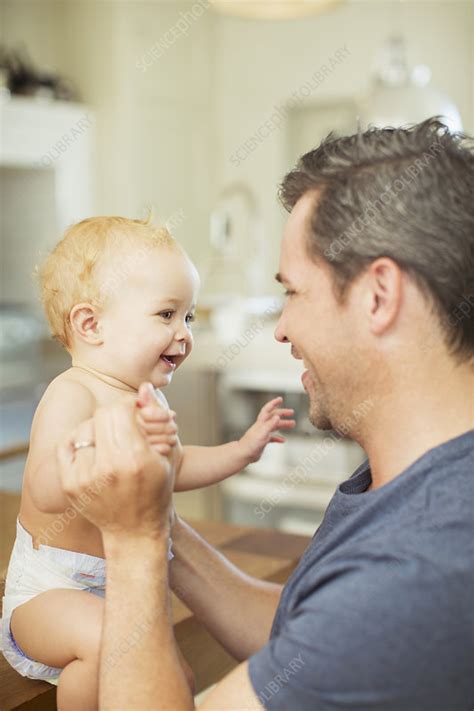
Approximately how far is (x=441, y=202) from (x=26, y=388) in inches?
151

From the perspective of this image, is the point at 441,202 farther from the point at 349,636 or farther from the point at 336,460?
the point at 336,460

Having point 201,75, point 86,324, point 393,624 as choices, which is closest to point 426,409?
point 393,624

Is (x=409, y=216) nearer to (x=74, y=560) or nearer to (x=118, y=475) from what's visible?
(x=118, y=475)

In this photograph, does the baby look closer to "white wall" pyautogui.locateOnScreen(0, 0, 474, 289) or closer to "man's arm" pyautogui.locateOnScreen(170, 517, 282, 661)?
"man's arm" pyautogui.locateOnScreen(170, 517, 282, 661)

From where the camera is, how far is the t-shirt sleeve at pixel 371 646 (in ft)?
2.70

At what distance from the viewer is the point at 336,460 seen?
140 inches

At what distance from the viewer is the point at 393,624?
83 cm

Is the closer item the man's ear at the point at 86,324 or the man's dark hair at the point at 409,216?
the man's dark hair at the point at 409,216

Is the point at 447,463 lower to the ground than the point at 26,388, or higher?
higher

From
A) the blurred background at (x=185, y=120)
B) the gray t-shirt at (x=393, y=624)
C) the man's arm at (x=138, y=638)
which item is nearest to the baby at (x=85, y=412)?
the man's arm at (x=138, y=638)

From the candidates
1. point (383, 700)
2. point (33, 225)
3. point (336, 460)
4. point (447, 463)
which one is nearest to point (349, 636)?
point (383, 700)

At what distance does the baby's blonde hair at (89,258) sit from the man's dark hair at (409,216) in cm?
26

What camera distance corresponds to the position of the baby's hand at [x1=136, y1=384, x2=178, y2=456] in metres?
0.92

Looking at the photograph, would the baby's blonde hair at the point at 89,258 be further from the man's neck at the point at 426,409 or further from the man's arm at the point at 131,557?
the man's neck at the point at 426,409
